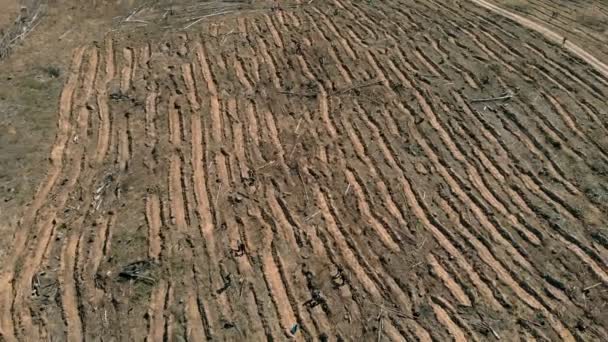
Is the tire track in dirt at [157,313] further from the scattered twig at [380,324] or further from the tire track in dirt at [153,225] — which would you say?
the scattered twig at [380,324]

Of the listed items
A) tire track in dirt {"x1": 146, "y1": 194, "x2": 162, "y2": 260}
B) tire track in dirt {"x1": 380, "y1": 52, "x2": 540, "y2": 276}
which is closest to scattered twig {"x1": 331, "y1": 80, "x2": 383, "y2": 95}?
tire track in dirt {"x1": 380, "y1": 52, "x2": 540, "y2": 276}

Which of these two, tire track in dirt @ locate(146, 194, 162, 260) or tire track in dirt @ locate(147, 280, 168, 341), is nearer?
tire track in dirt @ locate(147, 280, 168, 341)

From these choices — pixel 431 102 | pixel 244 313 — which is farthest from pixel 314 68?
pixel 244 313

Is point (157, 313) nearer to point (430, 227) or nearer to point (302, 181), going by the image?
point (302, 181)

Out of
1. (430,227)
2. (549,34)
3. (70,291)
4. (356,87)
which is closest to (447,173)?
(430,227)

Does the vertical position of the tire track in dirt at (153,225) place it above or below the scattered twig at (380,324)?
above

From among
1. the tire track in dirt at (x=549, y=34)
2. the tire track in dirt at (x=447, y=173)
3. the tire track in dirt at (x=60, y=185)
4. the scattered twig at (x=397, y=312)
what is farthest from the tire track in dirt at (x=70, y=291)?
the tire track in dirt at (x=549, y=34)

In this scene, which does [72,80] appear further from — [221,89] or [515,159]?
[515,159]

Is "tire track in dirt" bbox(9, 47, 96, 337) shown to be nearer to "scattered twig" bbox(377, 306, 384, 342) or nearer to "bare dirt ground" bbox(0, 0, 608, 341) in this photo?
"bare dirt ground" bbox(0, 0, 608, 341)
